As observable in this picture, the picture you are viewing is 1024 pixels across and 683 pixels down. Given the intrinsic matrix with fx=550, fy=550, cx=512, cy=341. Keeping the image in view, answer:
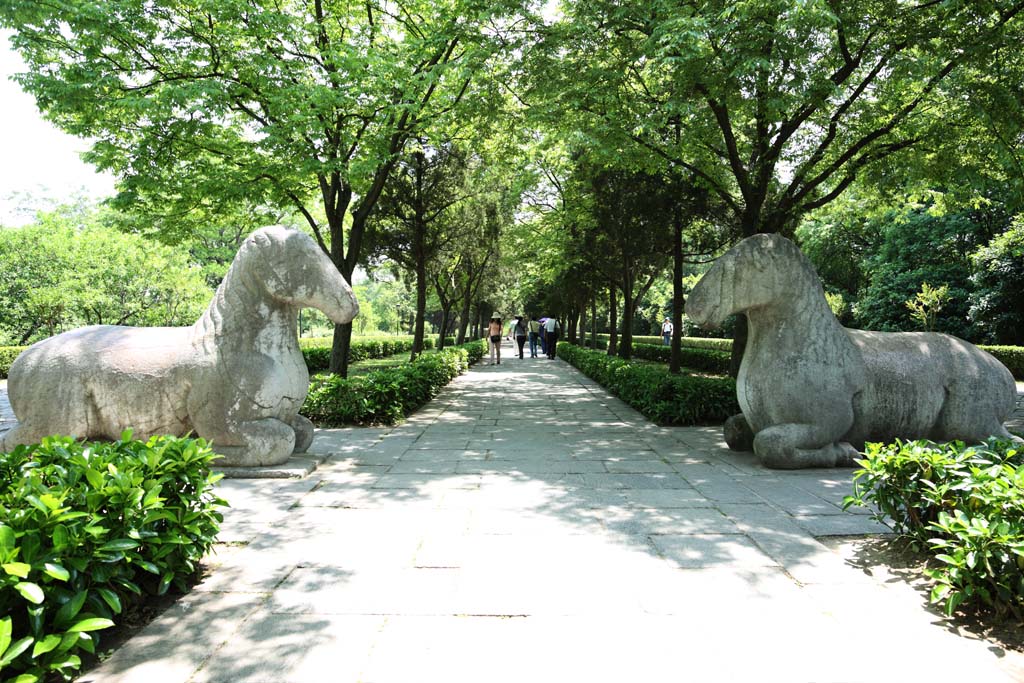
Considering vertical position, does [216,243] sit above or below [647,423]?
above

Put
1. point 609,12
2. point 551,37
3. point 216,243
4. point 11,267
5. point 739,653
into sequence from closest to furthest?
1. point 739,653
2. point 609,12
3. point 551,37
4. point 11,267
5. point 216,243

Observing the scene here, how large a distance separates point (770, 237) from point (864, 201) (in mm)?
9913

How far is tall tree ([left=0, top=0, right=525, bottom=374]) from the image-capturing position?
8430 mm

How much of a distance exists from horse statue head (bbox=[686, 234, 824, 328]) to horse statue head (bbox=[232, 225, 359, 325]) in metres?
3.41

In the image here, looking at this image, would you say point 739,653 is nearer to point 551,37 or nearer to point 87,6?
point 551,37

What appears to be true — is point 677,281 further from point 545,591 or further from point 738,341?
point 545,591

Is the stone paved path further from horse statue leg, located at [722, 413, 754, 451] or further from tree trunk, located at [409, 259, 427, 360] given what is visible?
tree trunk, located at [409, 259, 427, 360]

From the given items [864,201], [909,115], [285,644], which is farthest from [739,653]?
[864,201]

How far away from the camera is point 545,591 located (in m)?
2.94

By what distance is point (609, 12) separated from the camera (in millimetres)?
7605

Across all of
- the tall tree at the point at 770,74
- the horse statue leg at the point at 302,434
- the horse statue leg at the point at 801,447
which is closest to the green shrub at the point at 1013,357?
the tall tree at the point at 770,74

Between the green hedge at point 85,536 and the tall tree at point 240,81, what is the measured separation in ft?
22.2

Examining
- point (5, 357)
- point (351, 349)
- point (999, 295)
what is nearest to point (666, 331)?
point (999, 295)

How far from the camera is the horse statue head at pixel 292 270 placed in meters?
5.04
